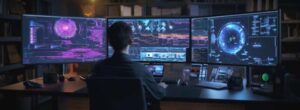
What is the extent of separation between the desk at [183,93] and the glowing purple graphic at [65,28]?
0.37 metres

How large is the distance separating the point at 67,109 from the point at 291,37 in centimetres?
Result: 289

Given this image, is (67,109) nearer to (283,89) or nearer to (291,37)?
(283,89)

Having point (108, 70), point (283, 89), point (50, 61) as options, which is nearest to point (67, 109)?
point (50, 61)

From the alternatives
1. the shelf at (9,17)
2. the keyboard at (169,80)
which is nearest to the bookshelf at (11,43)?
the shelf at (9,17)

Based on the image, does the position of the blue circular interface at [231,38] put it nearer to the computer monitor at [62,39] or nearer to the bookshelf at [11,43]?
the computer monitor at [62,39]

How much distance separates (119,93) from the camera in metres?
1.57

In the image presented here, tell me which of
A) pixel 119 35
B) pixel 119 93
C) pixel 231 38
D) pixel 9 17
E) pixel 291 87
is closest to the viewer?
pixel 119 93

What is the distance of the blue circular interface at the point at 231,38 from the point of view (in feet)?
7.14

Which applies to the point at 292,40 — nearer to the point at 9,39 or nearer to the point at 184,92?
the point at 184,92

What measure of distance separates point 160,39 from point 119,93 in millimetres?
1085

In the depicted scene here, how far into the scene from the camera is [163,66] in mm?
2582

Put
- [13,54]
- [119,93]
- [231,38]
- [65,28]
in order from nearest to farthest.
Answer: [119,93]
[231,38]
[65,28]
[13,54]

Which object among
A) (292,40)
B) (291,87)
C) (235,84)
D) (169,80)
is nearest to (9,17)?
(169,80)

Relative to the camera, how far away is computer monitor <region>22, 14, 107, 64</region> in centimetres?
242
